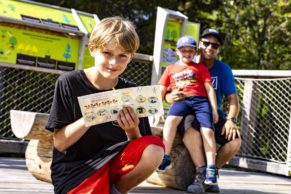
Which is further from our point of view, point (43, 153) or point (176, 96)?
point (176, 96)

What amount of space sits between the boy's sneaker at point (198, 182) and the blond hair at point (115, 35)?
5.82ft

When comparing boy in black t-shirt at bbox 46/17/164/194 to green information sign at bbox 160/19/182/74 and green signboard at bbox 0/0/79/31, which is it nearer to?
green signboard at bbox 0/0/79/31

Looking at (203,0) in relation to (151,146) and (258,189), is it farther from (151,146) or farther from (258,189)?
(151,146)

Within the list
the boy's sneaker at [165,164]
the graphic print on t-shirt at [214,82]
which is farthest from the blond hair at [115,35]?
the graphic print on t-shirt at [214,82]

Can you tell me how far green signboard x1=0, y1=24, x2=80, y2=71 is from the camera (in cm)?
484

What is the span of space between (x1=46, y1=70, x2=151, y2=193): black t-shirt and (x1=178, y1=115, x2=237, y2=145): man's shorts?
5.15ft

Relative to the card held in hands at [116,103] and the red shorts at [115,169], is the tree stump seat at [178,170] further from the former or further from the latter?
the card held in hands at [116,103]

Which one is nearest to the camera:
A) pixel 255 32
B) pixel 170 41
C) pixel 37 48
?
pixel 37 48

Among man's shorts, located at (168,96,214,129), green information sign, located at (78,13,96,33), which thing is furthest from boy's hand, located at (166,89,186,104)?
green information sign, located at (78,13,96,33)

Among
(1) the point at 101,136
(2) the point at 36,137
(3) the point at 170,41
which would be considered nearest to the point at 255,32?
(3) the point at 170,41

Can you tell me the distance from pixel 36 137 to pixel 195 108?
1.15 meters

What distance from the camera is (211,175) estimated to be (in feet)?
12.2

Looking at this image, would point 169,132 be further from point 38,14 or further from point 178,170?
point 38,14

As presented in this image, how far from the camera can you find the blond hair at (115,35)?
7.13 feet
